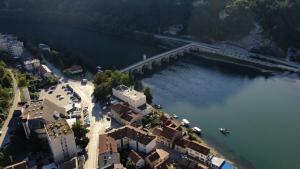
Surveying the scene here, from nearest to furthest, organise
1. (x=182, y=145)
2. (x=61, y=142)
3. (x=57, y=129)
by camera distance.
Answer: (x=61, y=142) → (x=57, y=129) → (x=182, y=145)

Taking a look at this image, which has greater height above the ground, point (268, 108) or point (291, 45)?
point (291, 45)

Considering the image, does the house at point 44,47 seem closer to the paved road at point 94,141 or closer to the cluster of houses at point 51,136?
the cluster of houses at point 51,136

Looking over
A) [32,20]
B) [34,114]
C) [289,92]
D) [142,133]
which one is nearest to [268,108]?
[289,92]

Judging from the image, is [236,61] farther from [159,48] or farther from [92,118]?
[92,118]

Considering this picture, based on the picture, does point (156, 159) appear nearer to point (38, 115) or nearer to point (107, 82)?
point (38, 115)

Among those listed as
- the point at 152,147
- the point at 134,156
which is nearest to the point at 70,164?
the point at 134,156

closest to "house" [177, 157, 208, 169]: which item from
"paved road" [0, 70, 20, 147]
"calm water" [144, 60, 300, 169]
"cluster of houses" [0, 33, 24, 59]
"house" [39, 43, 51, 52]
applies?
"calm water" [144, 60, 300, 169]

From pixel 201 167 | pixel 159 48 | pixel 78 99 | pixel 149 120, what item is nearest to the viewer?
pixel 201 167
